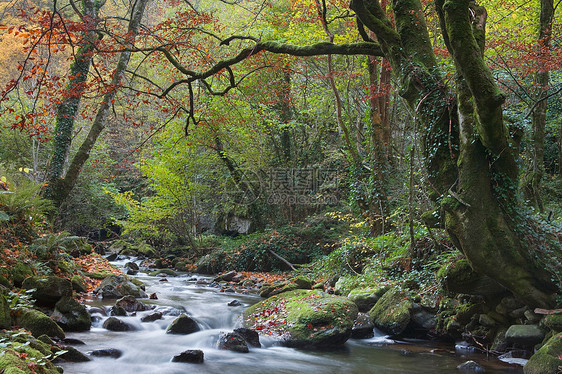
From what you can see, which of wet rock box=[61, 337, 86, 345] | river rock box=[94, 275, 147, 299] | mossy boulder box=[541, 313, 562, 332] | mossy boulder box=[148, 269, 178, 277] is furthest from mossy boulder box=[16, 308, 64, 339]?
mossy boulder box=[148, 269, 178, 277]

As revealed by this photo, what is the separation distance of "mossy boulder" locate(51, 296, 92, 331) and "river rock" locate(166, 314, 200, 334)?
151cm

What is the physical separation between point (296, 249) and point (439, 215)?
9808 millimetres

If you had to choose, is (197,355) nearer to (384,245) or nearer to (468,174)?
(468,174)

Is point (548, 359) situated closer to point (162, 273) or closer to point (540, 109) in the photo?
point (540, 109)

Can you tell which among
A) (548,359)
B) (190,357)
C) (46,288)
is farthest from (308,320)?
(46,288)

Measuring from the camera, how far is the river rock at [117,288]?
30.7 feet

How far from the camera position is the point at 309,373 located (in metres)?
5.88

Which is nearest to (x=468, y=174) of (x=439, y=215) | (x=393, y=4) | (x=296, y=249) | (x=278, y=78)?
(x=439, y=215)

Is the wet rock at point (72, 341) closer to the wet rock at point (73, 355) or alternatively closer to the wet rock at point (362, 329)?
the wet rock at point (73, 355)

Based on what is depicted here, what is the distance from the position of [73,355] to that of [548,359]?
6.37 meters

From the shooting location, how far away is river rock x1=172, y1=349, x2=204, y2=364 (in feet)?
20.1

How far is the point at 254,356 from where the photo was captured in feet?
21.7

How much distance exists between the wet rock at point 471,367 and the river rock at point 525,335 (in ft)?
2.45

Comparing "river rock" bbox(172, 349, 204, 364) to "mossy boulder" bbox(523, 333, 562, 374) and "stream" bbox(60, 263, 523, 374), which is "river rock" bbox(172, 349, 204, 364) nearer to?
"stream" bbox(60, 263, 523, 374)
